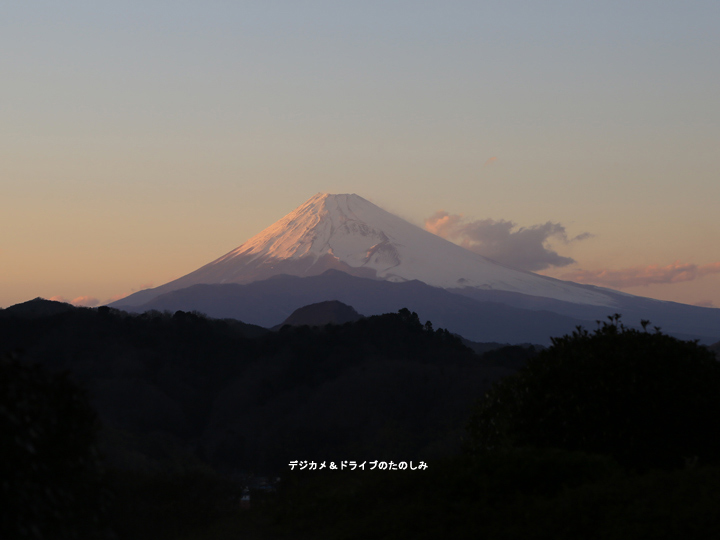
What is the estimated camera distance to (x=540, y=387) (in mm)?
15617

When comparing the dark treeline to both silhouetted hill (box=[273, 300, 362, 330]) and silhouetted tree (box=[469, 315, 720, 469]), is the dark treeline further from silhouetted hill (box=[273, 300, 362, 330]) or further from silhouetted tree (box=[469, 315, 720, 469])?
silhouetted hill (box=[273, 300, 362, 330])

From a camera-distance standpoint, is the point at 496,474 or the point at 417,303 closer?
the point at 496,474

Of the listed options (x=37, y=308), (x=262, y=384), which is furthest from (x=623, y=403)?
(x=37, y=308)

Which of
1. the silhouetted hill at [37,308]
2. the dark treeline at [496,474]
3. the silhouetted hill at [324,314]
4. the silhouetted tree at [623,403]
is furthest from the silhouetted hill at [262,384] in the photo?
the silhouetted hill at [324,314]

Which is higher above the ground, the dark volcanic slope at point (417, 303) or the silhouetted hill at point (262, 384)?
the dark volcanic slope at point (417, 303)

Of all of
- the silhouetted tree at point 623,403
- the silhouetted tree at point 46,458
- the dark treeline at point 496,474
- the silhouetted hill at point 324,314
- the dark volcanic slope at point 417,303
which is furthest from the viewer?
the dark volcanic slope at point 417,303

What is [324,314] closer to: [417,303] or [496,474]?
[417,303]

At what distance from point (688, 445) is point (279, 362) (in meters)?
71.0

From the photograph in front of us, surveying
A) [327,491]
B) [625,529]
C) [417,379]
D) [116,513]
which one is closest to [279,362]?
→ [417,379]

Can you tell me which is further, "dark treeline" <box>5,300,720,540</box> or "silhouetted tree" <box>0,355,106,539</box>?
"dark treeline" <box>5,300,720,540</box>

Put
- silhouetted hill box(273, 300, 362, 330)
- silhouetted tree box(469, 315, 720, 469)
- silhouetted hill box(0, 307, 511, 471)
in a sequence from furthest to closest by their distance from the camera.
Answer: silhouetted hill box(273, 300, 362, 330) < silhouetted hill box(0, 307, 511, 471) < silhouetted tree box(469, 315, 720, 469)

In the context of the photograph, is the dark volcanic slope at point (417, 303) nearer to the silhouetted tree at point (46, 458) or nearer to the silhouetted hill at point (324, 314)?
the silhouetted hill at point (324, 314)

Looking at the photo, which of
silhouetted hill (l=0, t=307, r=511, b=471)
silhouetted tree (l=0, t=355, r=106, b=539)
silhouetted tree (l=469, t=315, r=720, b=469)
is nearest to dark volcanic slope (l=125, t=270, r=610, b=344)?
silhouetted hill (l=0, t=307, r=511, b=471)

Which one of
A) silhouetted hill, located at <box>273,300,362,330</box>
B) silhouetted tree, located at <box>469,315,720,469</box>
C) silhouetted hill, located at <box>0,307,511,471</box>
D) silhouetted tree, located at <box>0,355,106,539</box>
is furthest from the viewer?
silhouetted hill, located at <box>273,300,362,330</box>
